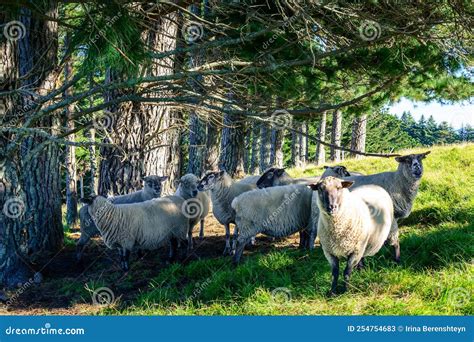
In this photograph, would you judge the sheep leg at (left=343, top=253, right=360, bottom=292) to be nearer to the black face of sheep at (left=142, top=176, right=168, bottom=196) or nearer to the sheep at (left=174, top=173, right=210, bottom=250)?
the sheep at (left=174, top=173, right=210, bottom=250)

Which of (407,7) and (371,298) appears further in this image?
(407,7)

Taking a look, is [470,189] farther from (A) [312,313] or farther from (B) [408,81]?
(A) [312,313]

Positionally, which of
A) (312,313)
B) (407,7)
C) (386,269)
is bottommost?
(312,313)

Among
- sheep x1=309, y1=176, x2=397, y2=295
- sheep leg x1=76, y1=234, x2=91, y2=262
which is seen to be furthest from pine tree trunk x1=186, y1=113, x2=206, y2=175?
sheep x1=309, y1=176, x2=397, y2=295

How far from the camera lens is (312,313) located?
4.33 meters

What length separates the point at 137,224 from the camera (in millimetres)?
6441

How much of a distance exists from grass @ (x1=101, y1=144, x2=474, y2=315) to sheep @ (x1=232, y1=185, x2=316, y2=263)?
0.33 meters

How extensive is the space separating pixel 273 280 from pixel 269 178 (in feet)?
8.79

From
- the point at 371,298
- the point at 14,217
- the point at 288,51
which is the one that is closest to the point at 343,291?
the point at 371,298

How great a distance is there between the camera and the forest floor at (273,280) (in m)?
4.43

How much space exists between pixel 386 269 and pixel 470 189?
3.84m

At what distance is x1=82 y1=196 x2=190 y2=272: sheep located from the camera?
20.8 ft

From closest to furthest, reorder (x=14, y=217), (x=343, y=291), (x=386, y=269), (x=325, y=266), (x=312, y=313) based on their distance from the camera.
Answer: (x=312, y=313)
(x=343, y=291)
(x=386, y=269)
(x=325, y=266)
(x=14, y=217)

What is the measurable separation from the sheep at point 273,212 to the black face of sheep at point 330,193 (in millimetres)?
1709
